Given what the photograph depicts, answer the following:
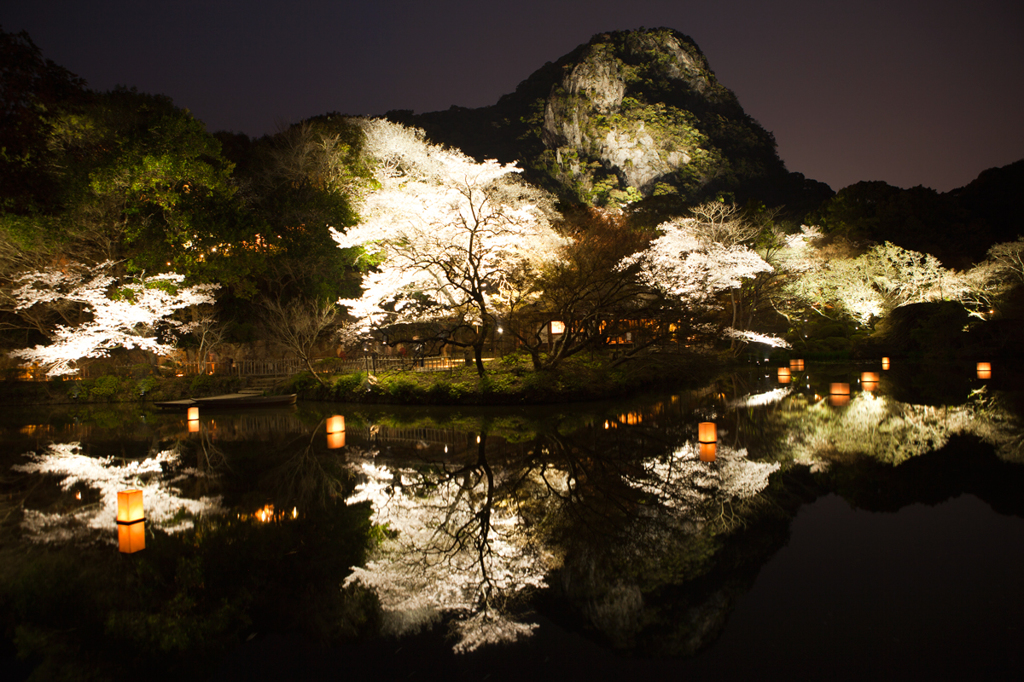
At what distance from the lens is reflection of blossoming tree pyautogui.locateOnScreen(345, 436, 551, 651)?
3488 mm

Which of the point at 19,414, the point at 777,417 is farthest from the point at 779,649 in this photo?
the point at 19,414

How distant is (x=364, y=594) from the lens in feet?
12.6

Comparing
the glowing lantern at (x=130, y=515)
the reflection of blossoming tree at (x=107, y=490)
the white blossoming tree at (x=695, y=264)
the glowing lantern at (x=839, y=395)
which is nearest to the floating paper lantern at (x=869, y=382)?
the glowing lantern at (x=839, y=395)

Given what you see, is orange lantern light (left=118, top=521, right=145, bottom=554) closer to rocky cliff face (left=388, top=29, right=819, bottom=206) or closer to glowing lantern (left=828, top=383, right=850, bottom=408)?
glowing lantern (left=828, top=383, right=850, bottom=408)

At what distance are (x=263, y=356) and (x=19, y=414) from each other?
8.49 metres

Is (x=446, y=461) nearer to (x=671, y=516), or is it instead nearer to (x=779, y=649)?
(x=671, y=516)

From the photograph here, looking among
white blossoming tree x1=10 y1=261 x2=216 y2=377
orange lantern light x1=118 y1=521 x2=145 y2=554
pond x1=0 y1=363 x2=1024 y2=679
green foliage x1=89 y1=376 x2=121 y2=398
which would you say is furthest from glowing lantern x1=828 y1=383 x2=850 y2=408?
green foliage x1=89 y1=376 x2=121 y2=398

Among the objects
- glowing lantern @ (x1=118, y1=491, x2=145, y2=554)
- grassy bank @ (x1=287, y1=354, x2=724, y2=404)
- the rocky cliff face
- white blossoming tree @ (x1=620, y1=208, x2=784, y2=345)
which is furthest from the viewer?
the rocky cliff face

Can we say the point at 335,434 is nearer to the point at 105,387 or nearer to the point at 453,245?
the point at 453,245

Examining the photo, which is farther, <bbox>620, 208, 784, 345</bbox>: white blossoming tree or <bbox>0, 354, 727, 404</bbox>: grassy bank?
<bbox>620, 208, 784, 345</bbox>: white blossoming tree

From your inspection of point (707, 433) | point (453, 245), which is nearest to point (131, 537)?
point (707, 433)

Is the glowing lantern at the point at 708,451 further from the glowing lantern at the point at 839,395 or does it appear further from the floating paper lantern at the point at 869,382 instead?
the floating paper lantern at the point at 869,382

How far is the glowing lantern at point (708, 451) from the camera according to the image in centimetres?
733

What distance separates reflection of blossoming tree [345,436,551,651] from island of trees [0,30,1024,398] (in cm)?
910
